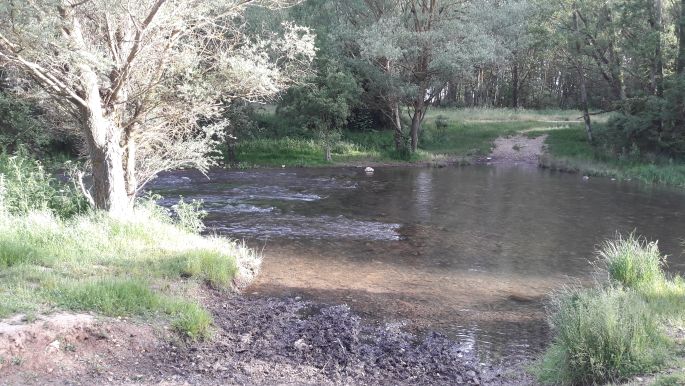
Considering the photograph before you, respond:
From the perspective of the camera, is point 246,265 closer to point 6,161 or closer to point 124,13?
point 124,13

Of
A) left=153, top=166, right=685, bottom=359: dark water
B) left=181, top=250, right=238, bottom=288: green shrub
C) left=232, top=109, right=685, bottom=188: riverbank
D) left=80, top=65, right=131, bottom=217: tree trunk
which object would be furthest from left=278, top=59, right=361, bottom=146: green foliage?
left=181, top=250, right=238, bottom=288: green shrub

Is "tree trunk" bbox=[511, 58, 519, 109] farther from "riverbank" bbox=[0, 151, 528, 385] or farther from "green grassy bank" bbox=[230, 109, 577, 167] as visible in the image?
"riverbank" bbox=[0, 151, 528, 385]

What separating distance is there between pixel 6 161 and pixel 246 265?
7.70m

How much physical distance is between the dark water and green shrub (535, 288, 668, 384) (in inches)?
54.7

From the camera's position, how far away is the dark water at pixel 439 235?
9978 mm

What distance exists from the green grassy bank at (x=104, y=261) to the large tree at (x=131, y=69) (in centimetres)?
110

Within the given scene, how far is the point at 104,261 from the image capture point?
31.5 ft

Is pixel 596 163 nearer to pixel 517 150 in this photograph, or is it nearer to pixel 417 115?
pixel 517 150

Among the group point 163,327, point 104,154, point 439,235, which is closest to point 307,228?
point 439,235

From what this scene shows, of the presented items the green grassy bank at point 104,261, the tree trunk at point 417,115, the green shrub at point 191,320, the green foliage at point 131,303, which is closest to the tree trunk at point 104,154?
the green grassy bank at point 104,261

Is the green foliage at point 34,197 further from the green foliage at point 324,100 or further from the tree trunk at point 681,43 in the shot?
the tree trunk at point 681,43

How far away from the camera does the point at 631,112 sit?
106 ft

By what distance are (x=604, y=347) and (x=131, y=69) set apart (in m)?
9.14

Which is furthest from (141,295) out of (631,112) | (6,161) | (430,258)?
(631,112)
